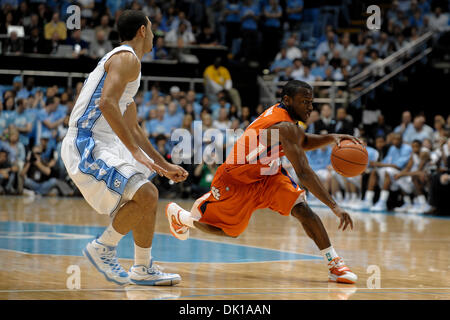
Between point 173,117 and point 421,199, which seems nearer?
point 421,199

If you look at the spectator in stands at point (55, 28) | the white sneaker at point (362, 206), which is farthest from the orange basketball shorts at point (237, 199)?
the spectator in stands at point (55, 28)

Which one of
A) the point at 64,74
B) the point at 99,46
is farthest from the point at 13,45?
the point at 99,46

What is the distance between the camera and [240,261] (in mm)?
6172

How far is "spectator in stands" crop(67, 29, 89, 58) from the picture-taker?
50.9 ft

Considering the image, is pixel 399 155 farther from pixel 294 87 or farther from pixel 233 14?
pixel 294 87

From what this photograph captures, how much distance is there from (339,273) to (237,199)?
3.22 feet

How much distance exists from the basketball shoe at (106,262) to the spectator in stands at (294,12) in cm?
1559

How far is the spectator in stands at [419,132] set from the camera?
13.7m

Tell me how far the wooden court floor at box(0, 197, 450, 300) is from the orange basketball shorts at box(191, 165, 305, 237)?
1.25 feet

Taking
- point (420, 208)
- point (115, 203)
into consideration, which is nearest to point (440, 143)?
point (420, 208)

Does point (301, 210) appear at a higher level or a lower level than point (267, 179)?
lower

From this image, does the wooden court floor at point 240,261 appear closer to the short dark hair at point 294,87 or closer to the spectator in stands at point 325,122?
the short dark hair at point 294,87

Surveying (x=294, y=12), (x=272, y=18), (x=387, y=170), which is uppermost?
(x=294, y=12)
